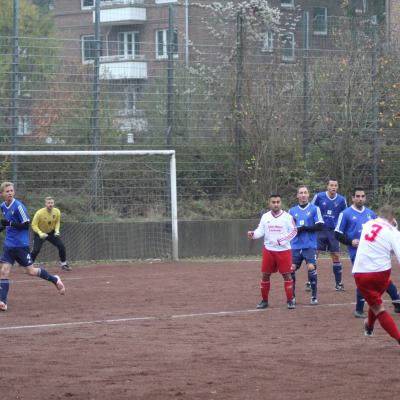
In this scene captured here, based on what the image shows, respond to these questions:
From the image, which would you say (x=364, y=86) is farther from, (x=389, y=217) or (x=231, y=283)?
(x=389, y=217)

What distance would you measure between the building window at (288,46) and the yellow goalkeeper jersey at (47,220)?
928cm

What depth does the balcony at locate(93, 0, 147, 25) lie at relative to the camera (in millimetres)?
42469

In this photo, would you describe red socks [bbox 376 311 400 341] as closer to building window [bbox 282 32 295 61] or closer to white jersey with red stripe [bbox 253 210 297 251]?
white jersey with red stripe [bbox 253 210 297 251]

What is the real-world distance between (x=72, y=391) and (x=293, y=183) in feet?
61.9

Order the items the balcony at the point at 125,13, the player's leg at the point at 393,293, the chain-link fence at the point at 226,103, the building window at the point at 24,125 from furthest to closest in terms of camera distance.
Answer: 1. the balcony at the point at 125,13
2. the chain-link fence at the point at 226,103
3. the building window at the point at 24,125
4. the player's leg at the point at 393,293

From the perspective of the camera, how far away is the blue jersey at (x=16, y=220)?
48.7 feet

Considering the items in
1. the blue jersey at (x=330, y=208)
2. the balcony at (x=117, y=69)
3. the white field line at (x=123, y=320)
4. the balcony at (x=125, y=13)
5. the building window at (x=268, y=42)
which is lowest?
the white field line at (x=123, y=320)

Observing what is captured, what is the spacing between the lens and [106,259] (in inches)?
937

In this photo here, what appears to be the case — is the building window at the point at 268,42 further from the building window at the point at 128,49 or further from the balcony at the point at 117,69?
the balcony at the point at 117,69

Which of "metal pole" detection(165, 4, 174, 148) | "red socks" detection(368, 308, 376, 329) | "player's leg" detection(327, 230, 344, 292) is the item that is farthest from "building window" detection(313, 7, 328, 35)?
"red socks" detection(368, 308, 376, 329)

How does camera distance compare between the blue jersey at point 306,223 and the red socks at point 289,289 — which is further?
the blue jersey at point 306,223

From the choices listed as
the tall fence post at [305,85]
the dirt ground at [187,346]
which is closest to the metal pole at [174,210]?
the tall fence post at [305,85]

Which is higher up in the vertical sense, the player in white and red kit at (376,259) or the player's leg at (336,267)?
the player in white and red kit at (376,259)

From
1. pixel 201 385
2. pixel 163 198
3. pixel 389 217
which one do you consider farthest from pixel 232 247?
pixel 201 385
